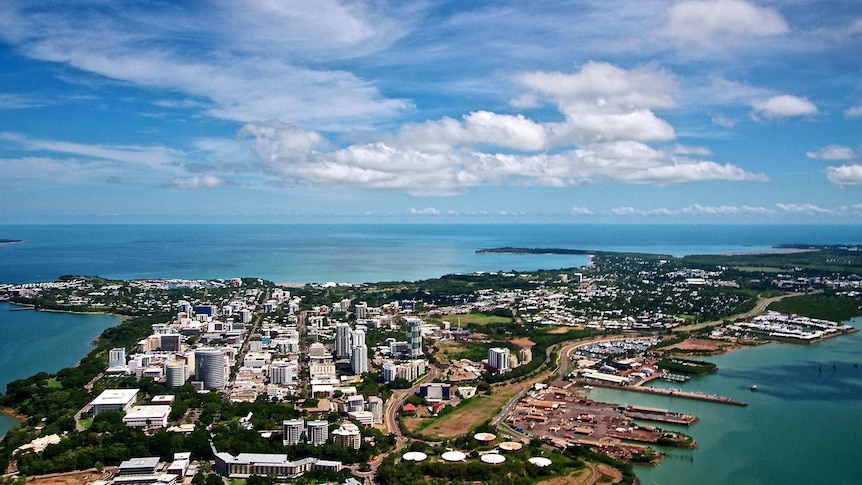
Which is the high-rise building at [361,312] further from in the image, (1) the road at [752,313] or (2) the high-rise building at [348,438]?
(2) the high-rise building at [348,438]

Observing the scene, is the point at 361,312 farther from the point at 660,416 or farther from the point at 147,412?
the point at 660,416

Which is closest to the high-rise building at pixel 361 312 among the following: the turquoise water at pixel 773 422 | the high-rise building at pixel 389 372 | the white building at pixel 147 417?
the high-rise building at pixel 389 372

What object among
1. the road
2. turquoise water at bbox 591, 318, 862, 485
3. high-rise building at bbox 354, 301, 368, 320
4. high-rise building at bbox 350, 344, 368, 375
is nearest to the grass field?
high-rise building at bbox 354, 301, 368, 320

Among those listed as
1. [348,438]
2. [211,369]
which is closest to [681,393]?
[348,438]

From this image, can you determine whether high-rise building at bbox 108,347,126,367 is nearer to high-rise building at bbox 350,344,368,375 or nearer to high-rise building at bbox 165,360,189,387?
high-rise building at bbox 165,360,189,387

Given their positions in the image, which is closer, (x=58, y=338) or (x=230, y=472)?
(x=230, y=472)

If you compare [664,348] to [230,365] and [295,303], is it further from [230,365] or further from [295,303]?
[295,303]

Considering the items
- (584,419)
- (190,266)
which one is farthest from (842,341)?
(190,266)
